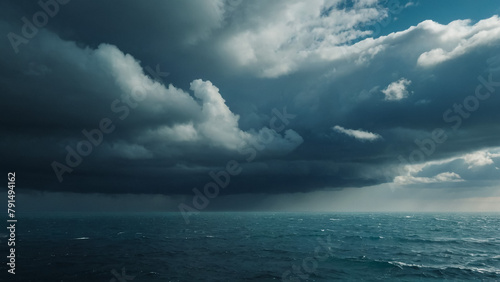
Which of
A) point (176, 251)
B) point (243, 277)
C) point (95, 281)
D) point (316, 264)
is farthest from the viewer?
point (176, 251)

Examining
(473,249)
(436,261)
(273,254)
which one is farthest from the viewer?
(473,249)

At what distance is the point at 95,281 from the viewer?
1300 inches

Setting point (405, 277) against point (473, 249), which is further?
point (473, 249)

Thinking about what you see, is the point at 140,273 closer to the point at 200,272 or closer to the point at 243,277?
the point at 200,272

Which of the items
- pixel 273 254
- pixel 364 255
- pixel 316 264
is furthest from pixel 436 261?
pixel 273 254

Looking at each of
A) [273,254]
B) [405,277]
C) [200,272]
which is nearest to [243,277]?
[200,272]

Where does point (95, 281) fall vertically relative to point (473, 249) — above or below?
above

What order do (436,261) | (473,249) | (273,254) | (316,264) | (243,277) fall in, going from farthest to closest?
(473,249), (273,254), (436,261), (316,264), (243,277)

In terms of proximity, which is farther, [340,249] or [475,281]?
[340,249]

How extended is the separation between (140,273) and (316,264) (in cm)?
2569

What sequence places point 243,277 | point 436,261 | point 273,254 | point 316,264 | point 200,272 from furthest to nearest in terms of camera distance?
point 273,254, point 436,261, point 316,264, point 200,272, point 243,277

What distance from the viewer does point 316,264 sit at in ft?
144

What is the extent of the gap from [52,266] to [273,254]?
114ft

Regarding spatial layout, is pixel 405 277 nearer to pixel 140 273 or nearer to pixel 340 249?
pixel 340 249
